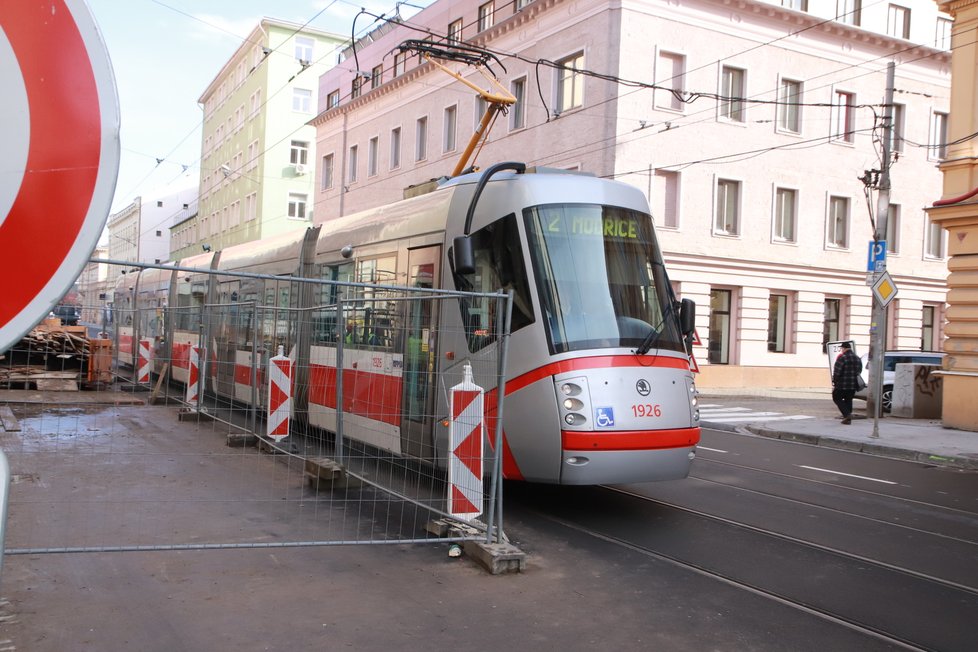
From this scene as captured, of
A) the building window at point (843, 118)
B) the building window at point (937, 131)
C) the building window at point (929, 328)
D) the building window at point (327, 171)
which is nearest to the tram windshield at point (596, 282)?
the building window at point (843, 118)

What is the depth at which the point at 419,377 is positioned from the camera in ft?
24.6

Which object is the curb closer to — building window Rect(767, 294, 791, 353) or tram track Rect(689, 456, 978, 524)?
tram track Rect(689, 456, 978, 524)

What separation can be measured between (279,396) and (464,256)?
342 cm

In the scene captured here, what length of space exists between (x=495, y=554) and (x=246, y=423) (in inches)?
144

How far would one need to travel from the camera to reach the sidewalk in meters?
13.8

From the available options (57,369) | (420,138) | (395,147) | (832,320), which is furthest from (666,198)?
(57,369)

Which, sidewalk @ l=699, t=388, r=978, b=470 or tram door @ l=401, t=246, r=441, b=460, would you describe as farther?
sidewalk @ l=699, t=388, r=978, b=470

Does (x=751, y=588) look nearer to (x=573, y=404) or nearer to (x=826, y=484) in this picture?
(x=573, y=404)

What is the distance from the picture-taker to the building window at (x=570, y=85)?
90.3ft

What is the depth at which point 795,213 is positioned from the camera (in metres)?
30.3

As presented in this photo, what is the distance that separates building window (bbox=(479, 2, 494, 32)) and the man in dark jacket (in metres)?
19.8

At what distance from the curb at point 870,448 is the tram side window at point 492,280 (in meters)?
9.35

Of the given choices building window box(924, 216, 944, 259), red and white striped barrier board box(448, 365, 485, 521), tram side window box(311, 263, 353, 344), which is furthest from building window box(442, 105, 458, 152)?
red and white striped barrier board box(448, 365, 485, 521)

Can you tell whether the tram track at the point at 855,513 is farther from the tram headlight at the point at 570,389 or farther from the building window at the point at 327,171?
the building window at the point at 327,171
